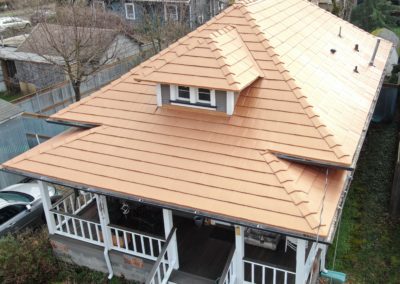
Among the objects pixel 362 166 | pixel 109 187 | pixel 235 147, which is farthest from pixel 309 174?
pixel 362 166

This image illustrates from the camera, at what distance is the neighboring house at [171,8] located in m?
29.3

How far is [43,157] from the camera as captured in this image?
10664mm

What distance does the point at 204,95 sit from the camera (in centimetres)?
1043

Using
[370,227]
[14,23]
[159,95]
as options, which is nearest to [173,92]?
[159,95]

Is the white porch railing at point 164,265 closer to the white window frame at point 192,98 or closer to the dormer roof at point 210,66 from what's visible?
the white window frame at point 192,98

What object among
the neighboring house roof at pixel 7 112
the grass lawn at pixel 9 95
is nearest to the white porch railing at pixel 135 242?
the neighboring house roof at pixel 7 112

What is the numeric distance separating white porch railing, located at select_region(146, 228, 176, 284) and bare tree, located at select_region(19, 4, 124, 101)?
34.5 feet

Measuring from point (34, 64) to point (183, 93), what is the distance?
18.9 m

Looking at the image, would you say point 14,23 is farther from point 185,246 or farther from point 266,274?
point 266,274

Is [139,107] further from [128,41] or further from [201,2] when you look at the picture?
[201,2]

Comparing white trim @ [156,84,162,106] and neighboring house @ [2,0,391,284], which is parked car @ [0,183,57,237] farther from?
white trim @ [156,84,162,106]

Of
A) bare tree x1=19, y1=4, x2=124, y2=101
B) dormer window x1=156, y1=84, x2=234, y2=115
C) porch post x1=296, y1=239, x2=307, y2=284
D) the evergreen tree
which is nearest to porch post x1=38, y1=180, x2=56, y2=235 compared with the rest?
dormer window x1=156, y1=84, x2=234, y2=115

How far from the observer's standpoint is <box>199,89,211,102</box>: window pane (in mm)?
10366

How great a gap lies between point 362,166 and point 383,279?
20.4 feet
